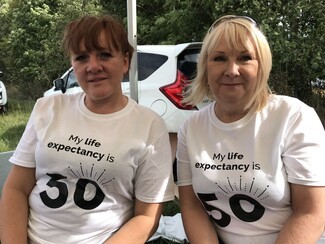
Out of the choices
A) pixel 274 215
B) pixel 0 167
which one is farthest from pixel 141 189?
pixel 0 167

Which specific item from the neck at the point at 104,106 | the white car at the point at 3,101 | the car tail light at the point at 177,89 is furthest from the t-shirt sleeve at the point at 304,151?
the white car at the point at 3,101

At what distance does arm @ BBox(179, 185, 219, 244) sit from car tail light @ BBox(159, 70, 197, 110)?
219 cm

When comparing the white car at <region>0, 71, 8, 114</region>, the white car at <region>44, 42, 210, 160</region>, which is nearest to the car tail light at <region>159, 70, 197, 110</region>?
the white car at <region>44, 42, 210, 160</region>

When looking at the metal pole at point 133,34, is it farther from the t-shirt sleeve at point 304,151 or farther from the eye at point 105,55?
the t-shirt sleeve at point 304,151

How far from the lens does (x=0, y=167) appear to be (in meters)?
3.05

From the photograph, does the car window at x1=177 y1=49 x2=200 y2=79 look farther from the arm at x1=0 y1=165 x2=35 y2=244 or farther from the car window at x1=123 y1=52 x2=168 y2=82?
the arm at x1=0 y1=165 x2=35 y2=244

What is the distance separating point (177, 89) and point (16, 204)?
2545 mm

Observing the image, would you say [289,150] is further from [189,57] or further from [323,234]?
[189,57]

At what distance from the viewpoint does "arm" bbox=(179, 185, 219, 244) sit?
5.56 feet

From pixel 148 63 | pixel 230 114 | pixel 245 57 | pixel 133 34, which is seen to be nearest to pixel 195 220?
pixel 230 114

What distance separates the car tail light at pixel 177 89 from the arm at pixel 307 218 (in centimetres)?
245

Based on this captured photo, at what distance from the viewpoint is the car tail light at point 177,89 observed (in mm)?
4015

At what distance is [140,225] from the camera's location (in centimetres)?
171

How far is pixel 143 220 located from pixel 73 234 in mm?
299
